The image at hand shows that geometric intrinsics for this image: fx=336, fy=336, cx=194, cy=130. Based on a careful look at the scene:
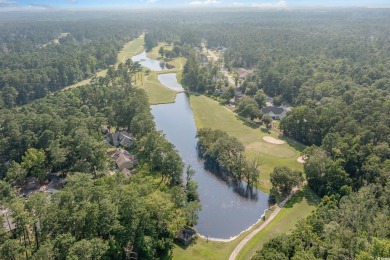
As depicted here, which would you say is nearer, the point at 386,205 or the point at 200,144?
the point at 386,205

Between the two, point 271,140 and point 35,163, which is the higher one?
point 35,163

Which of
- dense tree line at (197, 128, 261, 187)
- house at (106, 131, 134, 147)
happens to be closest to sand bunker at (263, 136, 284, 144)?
dense tree line at (197, 128, 261, 187)

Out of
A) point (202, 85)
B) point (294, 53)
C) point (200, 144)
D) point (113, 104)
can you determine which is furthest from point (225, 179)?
point (294, 53)

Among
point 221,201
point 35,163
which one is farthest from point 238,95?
point 35,163

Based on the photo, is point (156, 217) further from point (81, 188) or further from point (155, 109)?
point (155, 109)

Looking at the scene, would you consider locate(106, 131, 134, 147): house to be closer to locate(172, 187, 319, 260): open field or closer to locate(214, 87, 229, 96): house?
locate(172, 187, 319, 260): open field

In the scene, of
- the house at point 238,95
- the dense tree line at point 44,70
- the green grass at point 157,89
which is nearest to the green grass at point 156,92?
the green grass at point 157,89

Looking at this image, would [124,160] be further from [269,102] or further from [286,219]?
→ [269,102]
